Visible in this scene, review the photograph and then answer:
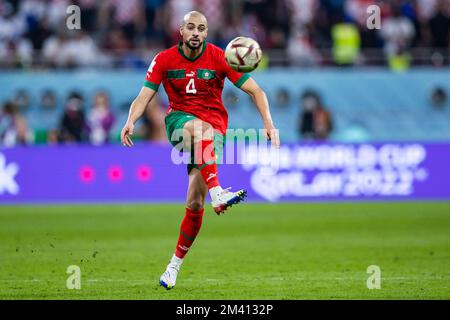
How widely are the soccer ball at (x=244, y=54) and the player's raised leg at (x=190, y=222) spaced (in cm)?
118

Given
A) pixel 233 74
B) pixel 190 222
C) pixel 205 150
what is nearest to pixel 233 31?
pixel 233 74

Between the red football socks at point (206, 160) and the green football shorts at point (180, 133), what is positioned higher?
the green football shorts at point (180, 133)

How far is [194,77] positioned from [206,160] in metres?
0.92

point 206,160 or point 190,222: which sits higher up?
point 206,160

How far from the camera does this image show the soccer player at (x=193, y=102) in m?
10.6

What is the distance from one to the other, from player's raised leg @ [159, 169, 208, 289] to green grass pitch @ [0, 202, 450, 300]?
153mm

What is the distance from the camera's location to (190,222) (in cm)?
1084

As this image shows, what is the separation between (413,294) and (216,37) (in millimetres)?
15915
